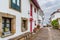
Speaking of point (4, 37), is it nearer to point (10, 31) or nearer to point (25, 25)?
point (10, 31)

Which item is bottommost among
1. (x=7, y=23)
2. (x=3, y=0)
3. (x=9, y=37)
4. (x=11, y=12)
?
(x=9, y=37)

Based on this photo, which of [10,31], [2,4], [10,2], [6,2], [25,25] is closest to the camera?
[2,4]

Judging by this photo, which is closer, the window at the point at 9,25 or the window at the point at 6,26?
the window at the point at 6,26

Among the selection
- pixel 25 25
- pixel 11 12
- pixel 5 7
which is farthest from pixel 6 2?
pixel 25 25

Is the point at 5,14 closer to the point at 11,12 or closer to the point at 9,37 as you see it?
the point at 11,12

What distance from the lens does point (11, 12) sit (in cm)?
1016

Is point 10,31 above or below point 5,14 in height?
below

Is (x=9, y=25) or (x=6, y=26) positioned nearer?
(x=6, y=26)

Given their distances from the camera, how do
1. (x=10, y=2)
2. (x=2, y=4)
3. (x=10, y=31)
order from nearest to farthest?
(x=2, y=4) < (x=10, y=2) < (x=10, y=31)

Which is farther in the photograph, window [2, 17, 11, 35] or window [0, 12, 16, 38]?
window [0, 12, 16, 38]

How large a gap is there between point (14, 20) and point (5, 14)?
2.00m

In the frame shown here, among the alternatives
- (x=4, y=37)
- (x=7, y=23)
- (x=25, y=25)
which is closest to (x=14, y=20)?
(x=7, y=23)

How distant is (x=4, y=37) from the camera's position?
8.85 meters

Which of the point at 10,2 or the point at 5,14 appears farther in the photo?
the point at 10,2
